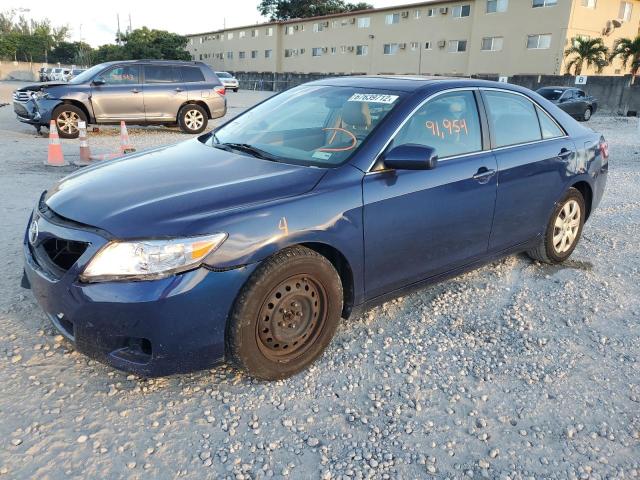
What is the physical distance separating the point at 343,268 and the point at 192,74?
1177 cm

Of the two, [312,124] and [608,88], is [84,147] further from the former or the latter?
[608,88]

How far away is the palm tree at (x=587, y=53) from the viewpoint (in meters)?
31.1

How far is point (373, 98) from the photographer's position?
3.55 meters

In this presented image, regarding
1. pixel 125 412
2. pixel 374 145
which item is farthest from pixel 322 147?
pixel 125 412

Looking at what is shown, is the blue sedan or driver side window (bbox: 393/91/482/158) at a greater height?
driver side window (bbox: 393/91/482/158)

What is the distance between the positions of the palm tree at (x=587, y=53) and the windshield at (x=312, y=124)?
3306 cm

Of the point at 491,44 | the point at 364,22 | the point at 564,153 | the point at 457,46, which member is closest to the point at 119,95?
the point at 564,153

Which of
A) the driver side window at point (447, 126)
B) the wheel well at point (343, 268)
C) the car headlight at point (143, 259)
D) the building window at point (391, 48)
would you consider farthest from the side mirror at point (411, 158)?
the building window at point (391, 48)

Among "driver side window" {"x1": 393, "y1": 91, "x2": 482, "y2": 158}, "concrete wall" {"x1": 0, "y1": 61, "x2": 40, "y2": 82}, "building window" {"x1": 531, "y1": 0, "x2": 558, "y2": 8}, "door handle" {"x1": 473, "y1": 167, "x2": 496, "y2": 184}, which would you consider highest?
"building window" {"x1": 531, "y1": 0, "x2": 558, "y2": 8}

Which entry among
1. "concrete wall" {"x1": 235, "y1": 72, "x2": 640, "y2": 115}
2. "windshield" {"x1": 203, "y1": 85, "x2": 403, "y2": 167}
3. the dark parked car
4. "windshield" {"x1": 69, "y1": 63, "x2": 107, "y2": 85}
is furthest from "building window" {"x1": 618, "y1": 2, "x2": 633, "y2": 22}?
"windshield" {"x1": 203, "y1": 85, "x2": 403, "y2": 167}

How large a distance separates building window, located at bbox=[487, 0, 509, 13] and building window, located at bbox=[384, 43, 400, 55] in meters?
9.14

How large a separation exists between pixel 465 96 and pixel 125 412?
302 cm

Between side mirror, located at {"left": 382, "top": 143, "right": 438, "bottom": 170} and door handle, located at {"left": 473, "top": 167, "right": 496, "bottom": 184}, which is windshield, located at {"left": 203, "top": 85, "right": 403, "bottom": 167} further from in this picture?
door handle, located at {"left": 473, "top": 167, "right": 496, "bottom": 184}

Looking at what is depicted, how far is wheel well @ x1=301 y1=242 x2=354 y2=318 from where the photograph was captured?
9.67 feet
